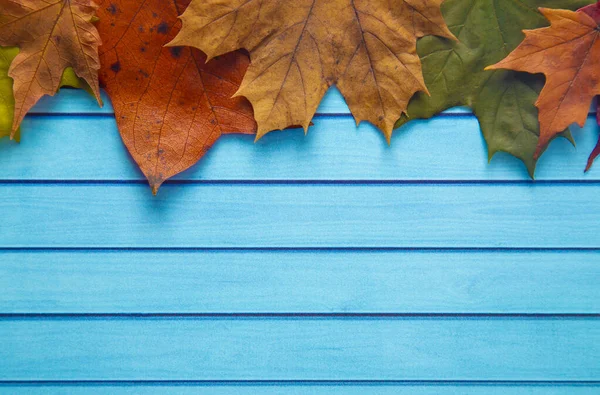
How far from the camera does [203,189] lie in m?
0.77

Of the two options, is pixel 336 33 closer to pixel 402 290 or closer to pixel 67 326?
pixel 402 290

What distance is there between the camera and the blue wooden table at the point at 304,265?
765 millimetres

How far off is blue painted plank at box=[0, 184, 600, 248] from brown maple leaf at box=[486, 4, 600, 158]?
0.13m

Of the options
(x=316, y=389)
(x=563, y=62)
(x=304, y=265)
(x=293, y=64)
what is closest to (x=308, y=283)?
(x=304, y=265)

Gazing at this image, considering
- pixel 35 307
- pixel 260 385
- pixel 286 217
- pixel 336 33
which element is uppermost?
pixel 336 33

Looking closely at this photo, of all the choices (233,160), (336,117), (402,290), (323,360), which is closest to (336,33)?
(336,117)

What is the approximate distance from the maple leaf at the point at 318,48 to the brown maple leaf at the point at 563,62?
0.44 ft

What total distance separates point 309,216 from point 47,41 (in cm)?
50

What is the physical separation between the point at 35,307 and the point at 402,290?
640mm

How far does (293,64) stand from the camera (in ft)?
2.32

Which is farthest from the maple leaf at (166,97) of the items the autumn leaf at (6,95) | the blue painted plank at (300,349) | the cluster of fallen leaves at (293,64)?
the blue painted plank at (300,349)

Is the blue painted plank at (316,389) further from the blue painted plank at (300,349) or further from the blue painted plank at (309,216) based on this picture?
the blue painted plank at (309,216)

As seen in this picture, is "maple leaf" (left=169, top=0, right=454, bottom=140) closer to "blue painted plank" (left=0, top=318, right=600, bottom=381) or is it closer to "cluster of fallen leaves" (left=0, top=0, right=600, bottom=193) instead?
"cluster of fallen leaves" (left=0, top=0, right=600, bottom=193)

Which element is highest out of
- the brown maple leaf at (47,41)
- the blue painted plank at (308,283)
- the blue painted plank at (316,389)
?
the brown maple leaf at (47,41)
